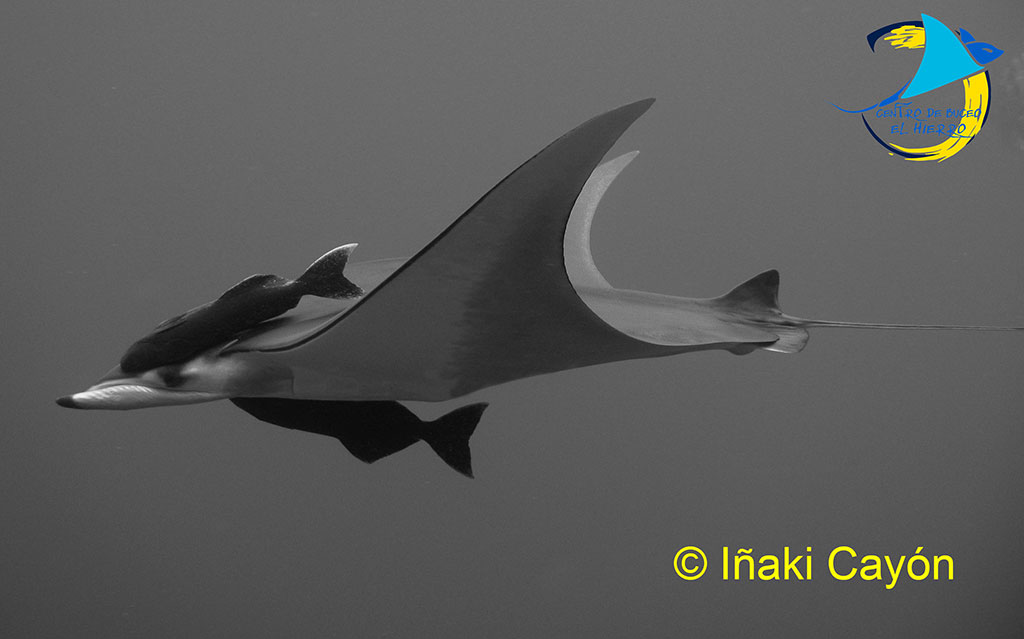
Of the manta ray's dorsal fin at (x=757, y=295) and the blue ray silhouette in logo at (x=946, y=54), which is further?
the blue ray silhouette in logo at (x=946, y=54)

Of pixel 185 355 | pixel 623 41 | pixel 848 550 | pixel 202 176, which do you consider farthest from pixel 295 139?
pixel 185 355

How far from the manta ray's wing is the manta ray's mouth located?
0.20 meters

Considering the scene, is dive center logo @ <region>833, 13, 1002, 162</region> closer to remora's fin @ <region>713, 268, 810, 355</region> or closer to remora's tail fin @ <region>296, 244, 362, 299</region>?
remora's fin @ <region>713, 268, 810, 355</region>

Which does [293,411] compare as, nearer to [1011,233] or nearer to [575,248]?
[575,248]

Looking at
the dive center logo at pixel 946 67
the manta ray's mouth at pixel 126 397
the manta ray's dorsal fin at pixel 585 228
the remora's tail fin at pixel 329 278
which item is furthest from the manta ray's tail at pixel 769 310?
the dive center logo at pixel 946 67

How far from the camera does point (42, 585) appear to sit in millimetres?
6754

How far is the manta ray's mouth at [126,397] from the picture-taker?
111 cm

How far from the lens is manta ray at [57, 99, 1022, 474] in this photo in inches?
35.2

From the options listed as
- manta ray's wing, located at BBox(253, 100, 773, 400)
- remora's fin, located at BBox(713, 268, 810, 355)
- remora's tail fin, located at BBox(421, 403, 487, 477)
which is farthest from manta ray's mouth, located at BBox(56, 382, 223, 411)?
remora's fin, located at BBox(713, 268, 810, 355)

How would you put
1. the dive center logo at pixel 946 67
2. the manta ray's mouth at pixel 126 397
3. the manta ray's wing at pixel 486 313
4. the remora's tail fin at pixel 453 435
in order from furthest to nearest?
1. the dive center logo at pixel 946 67
2. the remora's tail fin at pixel 453 435
3. the manta ray's mouth at pixel 126 397
4. the manta ray's wing at pixel 486 313

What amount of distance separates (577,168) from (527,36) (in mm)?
13139

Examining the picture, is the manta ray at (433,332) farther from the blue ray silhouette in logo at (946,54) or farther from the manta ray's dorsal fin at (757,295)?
the blue ray silhouette in logo at (946,54)

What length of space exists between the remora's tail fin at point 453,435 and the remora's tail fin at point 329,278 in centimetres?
32

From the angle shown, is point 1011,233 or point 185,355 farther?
point 1011,233
